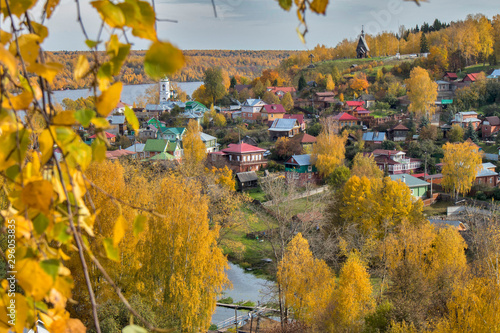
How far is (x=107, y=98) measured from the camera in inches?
28.5

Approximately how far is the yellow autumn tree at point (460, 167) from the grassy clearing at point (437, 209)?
2.31 ft

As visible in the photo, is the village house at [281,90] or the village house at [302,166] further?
the village house at [281,90]

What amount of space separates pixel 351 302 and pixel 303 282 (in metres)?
1.43

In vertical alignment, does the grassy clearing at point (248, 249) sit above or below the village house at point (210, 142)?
below

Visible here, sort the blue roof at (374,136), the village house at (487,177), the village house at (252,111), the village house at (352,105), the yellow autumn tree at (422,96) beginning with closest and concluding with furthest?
the village house at (487,177)
the blue roof at (374,136)
the yellow autumn tree at (422,96)
the village house at (352,105)
the village house at (252,111)

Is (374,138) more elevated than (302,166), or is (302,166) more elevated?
(374,138)

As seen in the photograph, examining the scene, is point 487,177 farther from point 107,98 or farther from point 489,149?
point 107,98

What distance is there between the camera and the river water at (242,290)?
11.6 meters

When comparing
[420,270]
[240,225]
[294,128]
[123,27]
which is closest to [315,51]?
[294,128]

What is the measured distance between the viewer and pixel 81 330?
30.8 inches

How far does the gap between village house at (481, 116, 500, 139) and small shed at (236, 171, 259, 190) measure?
15121mm

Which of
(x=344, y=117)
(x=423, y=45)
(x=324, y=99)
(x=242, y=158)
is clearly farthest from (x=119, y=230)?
(x=423, y=45)

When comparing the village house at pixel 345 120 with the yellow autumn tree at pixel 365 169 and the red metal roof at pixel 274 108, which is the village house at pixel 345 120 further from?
the yellow autumn tree at pixel 365 169

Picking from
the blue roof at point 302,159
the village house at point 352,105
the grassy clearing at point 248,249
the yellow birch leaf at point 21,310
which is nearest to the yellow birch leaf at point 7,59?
the yellow birch leaf at point 21,310
